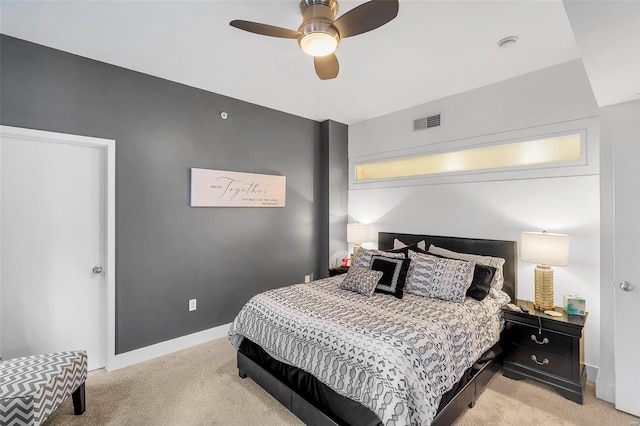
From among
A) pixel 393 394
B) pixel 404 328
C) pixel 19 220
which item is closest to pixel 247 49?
pixel 19 220

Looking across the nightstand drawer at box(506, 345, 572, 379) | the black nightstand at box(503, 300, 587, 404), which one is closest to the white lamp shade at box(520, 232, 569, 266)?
the black nightstand at box(503, 300, 587, 404)

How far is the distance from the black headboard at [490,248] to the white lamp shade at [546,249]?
1.13ft

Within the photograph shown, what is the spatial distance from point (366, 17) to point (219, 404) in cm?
289

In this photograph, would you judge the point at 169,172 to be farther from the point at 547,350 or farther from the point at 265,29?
the point at 547,350

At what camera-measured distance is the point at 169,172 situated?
10.4 feet

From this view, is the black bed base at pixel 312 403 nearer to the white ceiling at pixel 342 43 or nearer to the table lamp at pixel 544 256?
the table lamp at pixel 544 256

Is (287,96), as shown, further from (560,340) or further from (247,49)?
(560,340)

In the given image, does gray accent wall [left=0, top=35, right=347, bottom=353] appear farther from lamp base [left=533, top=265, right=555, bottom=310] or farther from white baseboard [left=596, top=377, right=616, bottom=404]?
white baseboard [left=596, top=377, right=616, bottom=404]

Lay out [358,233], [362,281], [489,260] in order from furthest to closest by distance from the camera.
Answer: [358,233] → [489,260] → [362,281]

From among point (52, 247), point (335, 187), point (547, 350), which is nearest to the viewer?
point (547, 350)

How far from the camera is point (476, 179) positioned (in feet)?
10.9

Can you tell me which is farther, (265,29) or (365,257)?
(365,257)

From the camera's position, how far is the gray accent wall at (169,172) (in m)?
2.56

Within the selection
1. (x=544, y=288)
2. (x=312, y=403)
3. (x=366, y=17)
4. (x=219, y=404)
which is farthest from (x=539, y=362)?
(x=366, y=17)
